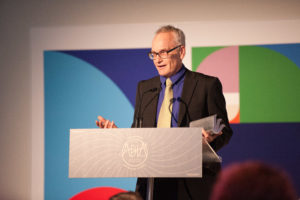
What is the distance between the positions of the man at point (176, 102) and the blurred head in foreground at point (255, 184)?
159cm

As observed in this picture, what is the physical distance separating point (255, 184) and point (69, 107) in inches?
152

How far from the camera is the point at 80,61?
172 inches

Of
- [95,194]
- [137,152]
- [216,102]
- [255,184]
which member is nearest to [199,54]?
[216,102]

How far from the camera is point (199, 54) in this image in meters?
4.17

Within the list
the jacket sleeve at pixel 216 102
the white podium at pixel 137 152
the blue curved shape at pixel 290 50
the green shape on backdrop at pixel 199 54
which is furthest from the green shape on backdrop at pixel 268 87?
the white podium at pixel 137 152

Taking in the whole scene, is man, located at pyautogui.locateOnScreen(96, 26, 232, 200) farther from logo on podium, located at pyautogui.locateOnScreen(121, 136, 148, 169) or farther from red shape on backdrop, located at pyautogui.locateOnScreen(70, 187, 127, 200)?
red shape on backdrop, located at pyautogui.locateOnScreen(70, 187, 127, 200)

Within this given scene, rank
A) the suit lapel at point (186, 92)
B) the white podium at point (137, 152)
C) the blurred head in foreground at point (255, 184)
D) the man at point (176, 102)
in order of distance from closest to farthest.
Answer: the blurred head in foreground at point (255, 184) → the white podium at point (137, 152) → the man at point (176, 102) → the suit lapel at point (186, 92)

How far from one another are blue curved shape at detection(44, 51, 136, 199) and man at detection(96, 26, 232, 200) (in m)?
1.50

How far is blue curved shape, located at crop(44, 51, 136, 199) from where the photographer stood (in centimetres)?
425

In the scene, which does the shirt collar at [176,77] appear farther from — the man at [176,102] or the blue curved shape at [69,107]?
the blue curved shape at [69,107]

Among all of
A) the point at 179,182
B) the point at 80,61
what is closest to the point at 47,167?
the point at 80,61

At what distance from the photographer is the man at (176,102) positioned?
2287 millimetres

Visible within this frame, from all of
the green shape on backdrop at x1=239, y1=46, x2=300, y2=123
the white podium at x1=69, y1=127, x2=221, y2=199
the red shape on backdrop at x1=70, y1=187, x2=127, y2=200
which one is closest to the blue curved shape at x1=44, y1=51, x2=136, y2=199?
the red shape on backdrop at x1=70, y1=187, x2=127, y2=200

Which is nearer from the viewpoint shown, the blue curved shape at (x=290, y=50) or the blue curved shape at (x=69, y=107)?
the blue curved shape at (x=290, y=50)
